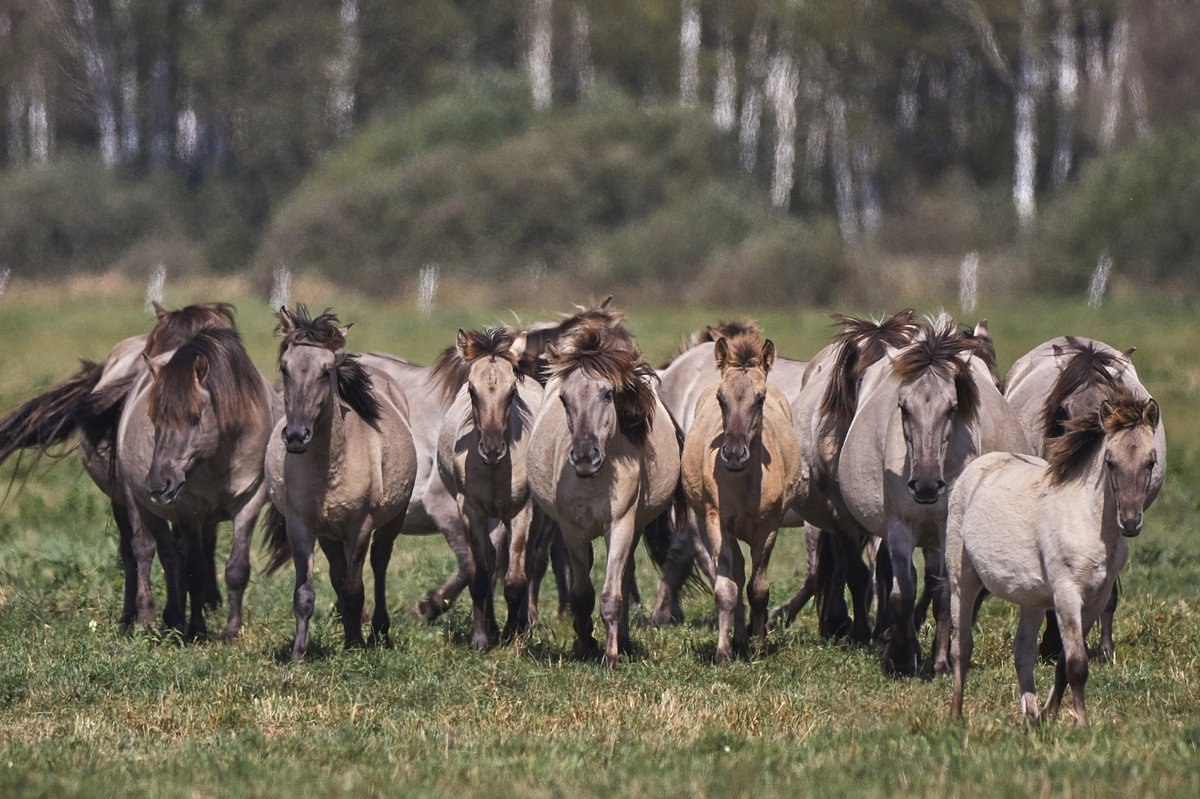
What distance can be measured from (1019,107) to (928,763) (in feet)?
145

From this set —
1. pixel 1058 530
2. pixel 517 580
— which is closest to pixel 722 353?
pixel 517 580

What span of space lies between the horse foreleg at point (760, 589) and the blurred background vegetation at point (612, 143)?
86.3 ft

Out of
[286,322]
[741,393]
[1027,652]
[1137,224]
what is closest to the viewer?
[1027,652]

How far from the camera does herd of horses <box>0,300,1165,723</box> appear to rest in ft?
31.9

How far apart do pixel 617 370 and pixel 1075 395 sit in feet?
9.05

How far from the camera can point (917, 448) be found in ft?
30.5

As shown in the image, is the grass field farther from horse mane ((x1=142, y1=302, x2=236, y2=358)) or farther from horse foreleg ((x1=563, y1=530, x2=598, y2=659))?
horse mane ((x1=142, y1=302, x2=236, y2=358))

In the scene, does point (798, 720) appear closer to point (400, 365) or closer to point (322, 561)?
point (400, 365)

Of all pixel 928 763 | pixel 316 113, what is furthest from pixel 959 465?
pixel 316 113

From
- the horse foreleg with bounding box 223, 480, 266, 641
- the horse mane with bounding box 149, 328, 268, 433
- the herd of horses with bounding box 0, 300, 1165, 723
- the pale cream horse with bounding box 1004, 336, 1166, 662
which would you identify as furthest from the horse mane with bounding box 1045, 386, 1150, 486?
the horse mane with bounding box 149, 328, 268, 433

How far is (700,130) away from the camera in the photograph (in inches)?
1869

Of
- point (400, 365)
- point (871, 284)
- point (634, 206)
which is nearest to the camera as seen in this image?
point (400, 365)

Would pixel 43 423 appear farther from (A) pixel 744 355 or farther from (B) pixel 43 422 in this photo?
(A) pixel 744 355

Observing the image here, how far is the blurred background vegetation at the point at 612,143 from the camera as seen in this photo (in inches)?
1570
